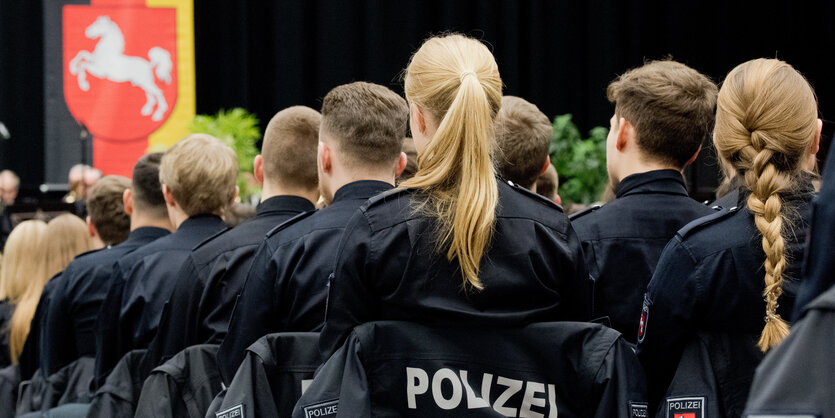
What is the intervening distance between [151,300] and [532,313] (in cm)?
172

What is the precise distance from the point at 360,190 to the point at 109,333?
132cm

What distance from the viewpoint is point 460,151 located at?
1692 mm

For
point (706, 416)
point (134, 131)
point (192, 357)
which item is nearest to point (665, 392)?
point (706, 416)

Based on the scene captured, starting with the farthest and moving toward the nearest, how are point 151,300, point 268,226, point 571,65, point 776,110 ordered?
point 571,65 → point 151,300 → point 268,226 → point 776,110

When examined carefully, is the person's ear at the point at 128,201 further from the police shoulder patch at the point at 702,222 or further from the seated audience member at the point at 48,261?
the police shoulder patch at the point at 702,222

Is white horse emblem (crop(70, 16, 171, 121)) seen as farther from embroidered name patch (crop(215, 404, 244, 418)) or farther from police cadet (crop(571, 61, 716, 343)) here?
embroidered name patch (crop(215, 404, 244, 418))

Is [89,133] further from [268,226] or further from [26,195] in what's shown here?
[268,226]

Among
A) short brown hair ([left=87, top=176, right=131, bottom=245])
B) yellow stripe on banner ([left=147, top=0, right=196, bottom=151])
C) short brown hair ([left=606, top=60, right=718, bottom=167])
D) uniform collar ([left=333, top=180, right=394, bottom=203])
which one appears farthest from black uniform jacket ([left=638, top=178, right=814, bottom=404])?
yellow stripe on banner ([left=147, top=0, right=196, bottom=151])

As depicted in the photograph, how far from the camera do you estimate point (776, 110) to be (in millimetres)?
1787

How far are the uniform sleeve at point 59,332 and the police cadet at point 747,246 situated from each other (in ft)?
8.01

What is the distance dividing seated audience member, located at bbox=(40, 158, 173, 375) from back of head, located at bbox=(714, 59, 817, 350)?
227cm

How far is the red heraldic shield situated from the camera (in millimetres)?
9648

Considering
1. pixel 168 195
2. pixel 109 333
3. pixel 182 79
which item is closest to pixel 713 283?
pixel 168 195

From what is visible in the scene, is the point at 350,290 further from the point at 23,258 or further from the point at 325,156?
the point at 23,258
